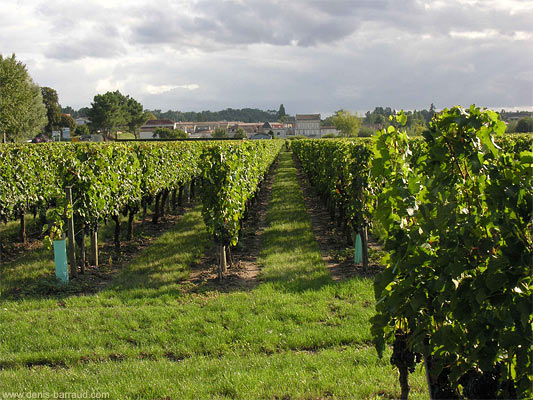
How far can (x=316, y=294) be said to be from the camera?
23.1 feet

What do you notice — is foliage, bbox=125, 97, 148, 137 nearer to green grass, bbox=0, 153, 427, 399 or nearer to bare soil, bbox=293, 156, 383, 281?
bare soil, bbox=293, 156, 383, 281

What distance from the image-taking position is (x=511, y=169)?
2414mm

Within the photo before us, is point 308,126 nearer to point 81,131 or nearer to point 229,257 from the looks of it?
point 81,131

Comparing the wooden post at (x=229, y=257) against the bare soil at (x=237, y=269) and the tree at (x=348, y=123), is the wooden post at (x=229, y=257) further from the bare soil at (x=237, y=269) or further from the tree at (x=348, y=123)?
the tree at (x=348, y=123)

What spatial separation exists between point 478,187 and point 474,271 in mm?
591

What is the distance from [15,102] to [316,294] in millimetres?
48942

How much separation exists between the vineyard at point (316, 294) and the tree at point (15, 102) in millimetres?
38584

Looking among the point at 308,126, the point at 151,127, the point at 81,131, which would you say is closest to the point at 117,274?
the point at 81,131

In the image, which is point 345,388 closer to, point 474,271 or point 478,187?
point 474,271

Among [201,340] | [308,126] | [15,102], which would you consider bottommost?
[201,340]

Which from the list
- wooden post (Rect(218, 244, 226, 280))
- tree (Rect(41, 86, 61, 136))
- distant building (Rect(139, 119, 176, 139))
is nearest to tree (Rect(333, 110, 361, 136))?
distant building (Rect(139, 119, 176, 139))

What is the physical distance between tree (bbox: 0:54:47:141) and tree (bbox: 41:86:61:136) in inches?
1408

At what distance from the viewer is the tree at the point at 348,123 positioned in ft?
356

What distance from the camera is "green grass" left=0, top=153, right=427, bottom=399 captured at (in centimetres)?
431
